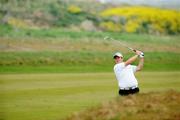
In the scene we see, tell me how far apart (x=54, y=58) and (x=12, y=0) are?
132cm

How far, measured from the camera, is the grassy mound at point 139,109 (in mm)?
4129

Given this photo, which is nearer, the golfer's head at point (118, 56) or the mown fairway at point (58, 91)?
the golfer's head at point (118, 56)

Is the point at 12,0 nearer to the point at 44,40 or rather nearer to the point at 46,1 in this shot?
the point at 46,1

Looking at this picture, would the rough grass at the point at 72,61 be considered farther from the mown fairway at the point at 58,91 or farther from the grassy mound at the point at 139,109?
the grassy mound at the point at 139,109

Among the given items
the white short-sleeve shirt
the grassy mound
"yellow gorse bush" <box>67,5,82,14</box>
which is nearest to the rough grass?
"yellow gorse bush" <box>67,5,82,14</box>

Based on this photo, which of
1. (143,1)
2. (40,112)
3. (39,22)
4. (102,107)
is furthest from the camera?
(39,22)

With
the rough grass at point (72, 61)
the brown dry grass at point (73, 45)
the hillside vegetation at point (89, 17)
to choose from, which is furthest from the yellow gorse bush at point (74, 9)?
the rough grass at point (72, 61)

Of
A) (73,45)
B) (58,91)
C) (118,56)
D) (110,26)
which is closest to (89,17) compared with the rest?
(110,26)

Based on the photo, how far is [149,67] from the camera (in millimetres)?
7469

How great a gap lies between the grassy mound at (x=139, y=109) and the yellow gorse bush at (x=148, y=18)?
126 inches

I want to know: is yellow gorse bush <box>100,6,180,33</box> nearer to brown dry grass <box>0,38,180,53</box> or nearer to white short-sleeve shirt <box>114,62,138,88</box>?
brown dry grass <box>0,38,180,53</box>

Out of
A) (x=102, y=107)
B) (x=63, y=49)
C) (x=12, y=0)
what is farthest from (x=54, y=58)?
(x=102, y=107)

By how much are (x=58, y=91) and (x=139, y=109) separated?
2.32 m

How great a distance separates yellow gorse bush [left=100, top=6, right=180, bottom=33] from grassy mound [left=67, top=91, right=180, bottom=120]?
3.20m
